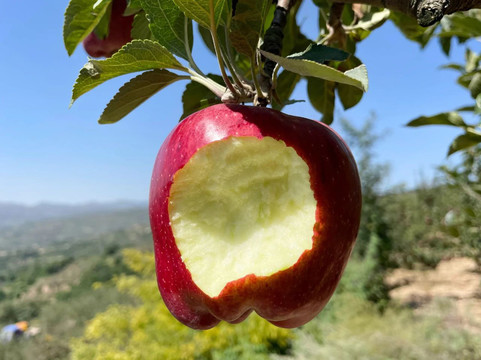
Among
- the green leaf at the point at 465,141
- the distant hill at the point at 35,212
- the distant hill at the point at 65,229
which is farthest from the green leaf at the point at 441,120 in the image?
the distant hill at the point at 35,212

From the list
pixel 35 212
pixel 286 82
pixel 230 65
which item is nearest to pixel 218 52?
pixel 230 65

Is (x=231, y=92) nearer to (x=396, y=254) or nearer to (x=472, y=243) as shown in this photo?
(x=472, y=243)

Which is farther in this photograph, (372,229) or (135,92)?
(372,229)

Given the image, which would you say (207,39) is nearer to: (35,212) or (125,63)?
(125,63)

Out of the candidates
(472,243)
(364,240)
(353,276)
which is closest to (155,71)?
(472,243)

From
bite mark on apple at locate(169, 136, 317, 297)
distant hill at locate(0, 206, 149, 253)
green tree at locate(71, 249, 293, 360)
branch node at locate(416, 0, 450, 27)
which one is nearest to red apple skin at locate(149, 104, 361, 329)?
bite mark on apple at locate(169, 136, 317, 297)

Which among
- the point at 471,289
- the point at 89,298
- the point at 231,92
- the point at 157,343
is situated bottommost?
the point at 471,289
